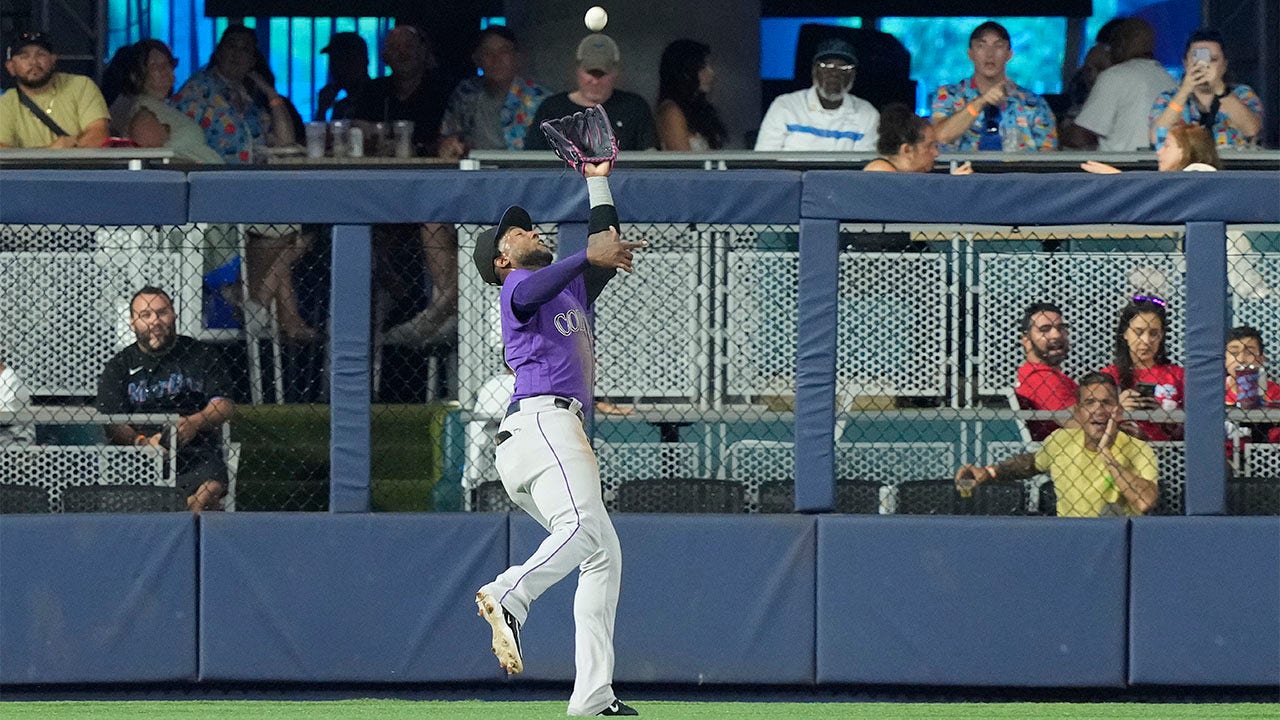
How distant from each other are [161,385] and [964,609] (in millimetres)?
3543

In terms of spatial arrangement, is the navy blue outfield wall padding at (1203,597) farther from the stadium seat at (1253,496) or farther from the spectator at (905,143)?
the spectator at (905,143)

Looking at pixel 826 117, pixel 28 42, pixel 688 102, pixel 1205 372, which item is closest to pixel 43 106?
pixel 28 42

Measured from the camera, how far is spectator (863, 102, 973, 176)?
8938mm

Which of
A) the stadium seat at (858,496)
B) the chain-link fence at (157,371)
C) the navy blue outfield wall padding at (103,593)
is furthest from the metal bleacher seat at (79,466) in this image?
the stadium seat at (858,496)

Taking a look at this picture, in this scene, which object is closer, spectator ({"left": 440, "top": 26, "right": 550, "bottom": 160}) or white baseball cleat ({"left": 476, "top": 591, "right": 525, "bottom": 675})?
white baseball cleat ({"left": 476, "top": 591, "right": 525, "bottom": 675})

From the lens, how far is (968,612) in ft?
26.6

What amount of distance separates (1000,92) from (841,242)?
2186mm

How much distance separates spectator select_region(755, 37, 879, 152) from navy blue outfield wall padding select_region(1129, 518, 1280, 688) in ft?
9.63

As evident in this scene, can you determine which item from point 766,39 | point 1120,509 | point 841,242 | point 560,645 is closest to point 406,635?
point 560,645

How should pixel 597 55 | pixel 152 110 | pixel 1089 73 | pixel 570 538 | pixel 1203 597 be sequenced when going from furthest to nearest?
pixel 1089 73 → pixel 152 110 → pixel 597 55 → pixel 1203 597 → pixel 570 538

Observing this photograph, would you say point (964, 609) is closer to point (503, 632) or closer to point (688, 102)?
point (503, 632)

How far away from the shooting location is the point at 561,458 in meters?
6.77

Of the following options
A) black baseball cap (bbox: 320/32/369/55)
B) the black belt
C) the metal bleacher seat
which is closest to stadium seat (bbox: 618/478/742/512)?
the black belt

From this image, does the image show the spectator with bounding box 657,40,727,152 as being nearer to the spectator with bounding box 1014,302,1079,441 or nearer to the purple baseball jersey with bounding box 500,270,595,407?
the spectator with bounding box 1014,302,1079,441
